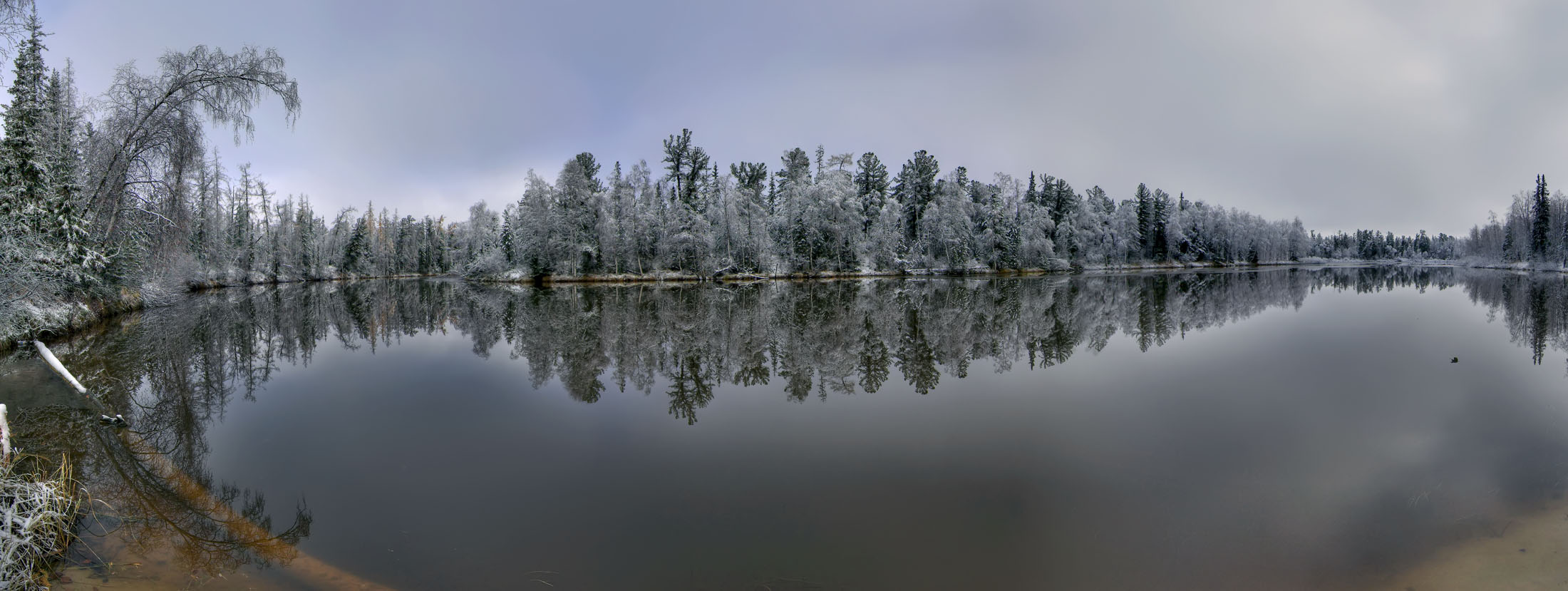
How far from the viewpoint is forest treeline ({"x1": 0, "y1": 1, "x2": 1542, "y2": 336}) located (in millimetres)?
15266

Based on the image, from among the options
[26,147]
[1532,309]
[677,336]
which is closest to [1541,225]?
[1532,309]

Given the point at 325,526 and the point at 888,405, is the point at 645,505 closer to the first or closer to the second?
the point at 325,526

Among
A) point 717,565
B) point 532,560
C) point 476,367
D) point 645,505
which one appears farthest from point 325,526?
point 476,367

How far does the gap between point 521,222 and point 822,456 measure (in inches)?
2018

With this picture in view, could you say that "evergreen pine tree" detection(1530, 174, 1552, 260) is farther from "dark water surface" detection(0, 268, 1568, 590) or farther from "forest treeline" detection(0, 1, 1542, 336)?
"dark water surface" detection(0, 268, 1568, 590)

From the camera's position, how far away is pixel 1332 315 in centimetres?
1978

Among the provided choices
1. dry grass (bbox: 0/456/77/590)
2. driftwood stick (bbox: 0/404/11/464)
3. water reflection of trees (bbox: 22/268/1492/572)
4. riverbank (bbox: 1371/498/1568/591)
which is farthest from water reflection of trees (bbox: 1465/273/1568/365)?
driftwood stick (bbox: 0/404/11/464)

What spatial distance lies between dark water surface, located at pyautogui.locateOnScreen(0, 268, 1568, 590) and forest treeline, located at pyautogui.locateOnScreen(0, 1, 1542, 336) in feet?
14.3

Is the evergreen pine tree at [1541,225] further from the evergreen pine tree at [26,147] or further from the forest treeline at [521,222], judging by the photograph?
the evergreen pine tree at [26,147]

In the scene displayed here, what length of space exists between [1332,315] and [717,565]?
24322 millimetres

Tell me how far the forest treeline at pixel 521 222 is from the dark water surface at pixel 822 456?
436cm

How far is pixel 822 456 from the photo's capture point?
626 centimetres

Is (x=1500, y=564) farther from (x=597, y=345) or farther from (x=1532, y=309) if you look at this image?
(x=1532, y=309)

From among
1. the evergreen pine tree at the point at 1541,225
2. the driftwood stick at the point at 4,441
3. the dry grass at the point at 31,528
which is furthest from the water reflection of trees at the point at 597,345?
the evergreen pine tree at the point at 1541,225
